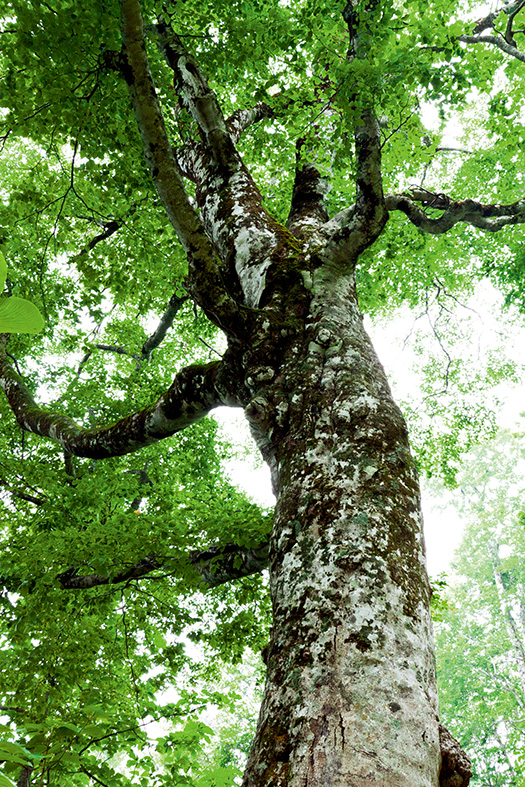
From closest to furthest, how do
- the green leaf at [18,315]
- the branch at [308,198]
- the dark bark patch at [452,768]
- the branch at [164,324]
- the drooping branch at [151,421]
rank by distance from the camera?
the green leaf at [18,315] < the dark bark patch at [452,768] < the drooping branch at [151,421] < the branch at [308,198] < the branch at [164,324]

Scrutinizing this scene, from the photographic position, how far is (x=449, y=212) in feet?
15.7

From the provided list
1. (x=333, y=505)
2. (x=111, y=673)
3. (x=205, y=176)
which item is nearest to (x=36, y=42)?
(x=205, y=176)

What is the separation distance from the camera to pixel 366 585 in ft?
5.23

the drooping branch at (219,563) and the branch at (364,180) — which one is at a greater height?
the branch at (364,180)

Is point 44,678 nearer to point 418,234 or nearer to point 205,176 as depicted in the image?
point 205,176

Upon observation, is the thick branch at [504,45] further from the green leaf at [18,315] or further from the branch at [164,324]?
the green leaf at [18,315]

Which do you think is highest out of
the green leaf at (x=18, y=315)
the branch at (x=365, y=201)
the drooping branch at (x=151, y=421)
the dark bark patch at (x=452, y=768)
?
the branch at (x=365, y=201)

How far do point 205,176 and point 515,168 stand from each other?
297 inches

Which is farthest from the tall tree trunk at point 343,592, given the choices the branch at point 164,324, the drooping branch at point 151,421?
the branch at point 164,324

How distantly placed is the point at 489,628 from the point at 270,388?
23.2m

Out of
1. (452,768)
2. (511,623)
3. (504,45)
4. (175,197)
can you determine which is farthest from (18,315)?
(511,623)

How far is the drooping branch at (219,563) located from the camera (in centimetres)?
372

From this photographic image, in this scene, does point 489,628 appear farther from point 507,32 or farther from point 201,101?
point 201,101

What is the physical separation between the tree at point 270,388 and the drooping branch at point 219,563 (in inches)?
1.0
